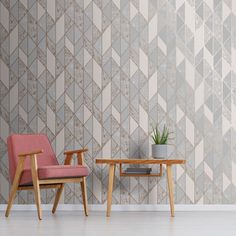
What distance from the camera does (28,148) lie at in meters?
5.27

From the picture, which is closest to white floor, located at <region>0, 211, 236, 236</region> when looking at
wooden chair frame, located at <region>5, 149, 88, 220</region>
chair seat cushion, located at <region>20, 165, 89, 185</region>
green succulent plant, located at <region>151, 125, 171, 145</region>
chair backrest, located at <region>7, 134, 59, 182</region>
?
wooden chair frame, located at <region>5, 149, 88, 220</region>

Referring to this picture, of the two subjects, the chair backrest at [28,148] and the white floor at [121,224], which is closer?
the white floor at [121,224]

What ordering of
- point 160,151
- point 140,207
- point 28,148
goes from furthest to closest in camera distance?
point 140,207
point 160,151
point 28,148

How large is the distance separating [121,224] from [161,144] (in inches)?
50.8

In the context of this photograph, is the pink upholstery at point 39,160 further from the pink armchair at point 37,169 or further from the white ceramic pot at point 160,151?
the white ceramic pot at point 160,151

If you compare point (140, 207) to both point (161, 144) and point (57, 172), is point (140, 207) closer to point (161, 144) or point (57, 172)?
point (161, 144)

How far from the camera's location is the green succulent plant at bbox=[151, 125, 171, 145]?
18.0ft

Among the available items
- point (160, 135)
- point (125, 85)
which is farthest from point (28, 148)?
point (160, 135)

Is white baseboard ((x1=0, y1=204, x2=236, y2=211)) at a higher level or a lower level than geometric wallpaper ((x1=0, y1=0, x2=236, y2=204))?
lower

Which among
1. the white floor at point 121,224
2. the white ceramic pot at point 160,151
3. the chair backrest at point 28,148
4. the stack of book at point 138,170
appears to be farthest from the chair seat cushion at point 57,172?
the white ceramic pot at point 160,151

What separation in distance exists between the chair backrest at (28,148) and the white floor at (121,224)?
0.45 metres

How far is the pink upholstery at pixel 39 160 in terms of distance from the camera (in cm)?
474

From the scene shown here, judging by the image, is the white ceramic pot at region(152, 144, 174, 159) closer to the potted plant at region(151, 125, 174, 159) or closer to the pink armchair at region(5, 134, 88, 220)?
the potted plant at region(151, 125, 174, 159)

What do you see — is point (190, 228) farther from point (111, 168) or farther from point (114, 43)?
point (114, 43)
